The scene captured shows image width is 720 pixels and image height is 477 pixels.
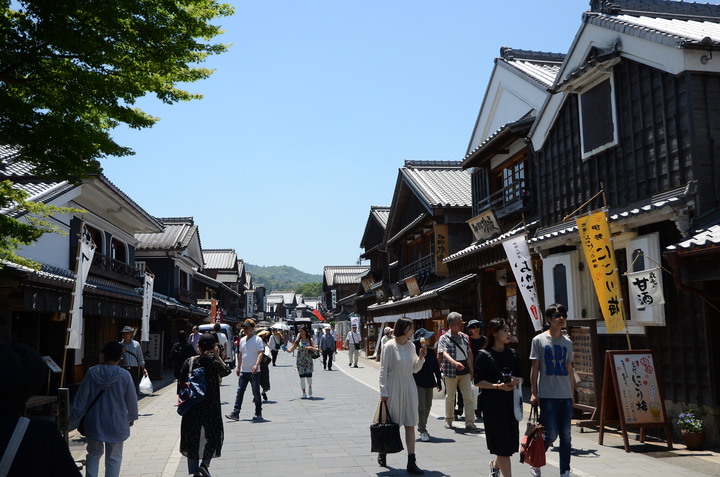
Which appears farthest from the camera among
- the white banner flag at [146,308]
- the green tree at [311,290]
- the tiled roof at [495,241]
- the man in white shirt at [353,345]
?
the green tree at [311,290]

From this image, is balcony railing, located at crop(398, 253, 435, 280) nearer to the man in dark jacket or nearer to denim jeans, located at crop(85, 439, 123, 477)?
the man in dark jacket

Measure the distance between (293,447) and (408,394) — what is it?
8.36 feet

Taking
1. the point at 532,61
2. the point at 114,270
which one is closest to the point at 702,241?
the point at 532,61

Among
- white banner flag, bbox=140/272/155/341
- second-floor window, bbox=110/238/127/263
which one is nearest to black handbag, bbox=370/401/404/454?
white banner flag, bbox=140/272/155/341

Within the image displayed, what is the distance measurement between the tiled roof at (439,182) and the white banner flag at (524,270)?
1062cm

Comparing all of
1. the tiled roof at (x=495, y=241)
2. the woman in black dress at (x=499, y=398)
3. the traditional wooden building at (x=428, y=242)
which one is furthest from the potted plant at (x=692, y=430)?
the traditional wooden building at (x=428, y=242)

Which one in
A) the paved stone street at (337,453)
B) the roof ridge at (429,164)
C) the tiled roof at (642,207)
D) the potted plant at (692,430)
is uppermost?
the roof ridge at (429,164)

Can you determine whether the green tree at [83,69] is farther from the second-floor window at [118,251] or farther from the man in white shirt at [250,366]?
the second-floor window at [118,251]

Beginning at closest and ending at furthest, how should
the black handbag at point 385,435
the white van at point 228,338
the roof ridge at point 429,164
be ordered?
the black handbag at point 385,435 < the white van at point 228,338 < the roof ridge at point 429,164

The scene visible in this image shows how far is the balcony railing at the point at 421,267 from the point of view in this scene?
24.9m

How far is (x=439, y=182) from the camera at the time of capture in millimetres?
26438

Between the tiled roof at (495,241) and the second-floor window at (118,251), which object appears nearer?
the tiled roof at (495,241)

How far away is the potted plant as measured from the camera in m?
8.62

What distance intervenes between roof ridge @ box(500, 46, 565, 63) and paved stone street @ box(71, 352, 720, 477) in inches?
419
